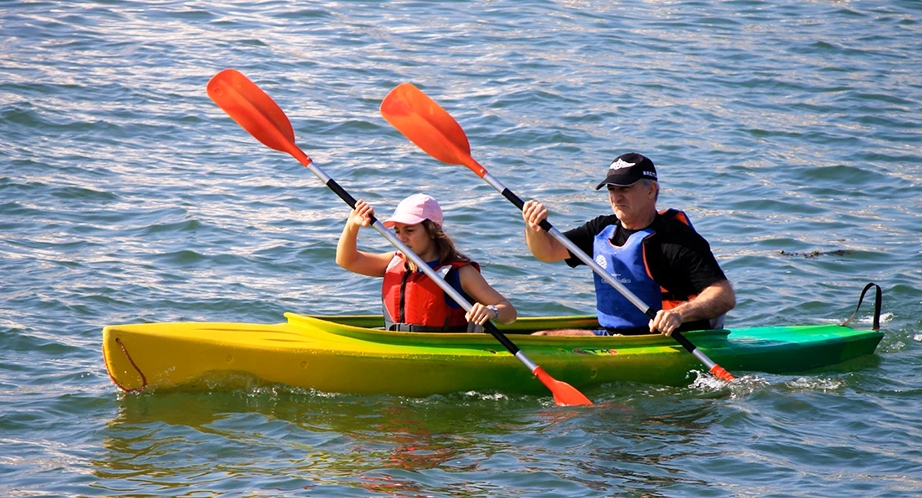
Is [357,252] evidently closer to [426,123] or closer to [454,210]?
[426,123]

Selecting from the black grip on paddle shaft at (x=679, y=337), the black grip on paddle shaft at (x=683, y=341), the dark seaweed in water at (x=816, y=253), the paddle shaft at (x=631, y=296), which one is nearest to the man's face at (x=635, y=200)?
the paddle shaft at (x=631, y=296)

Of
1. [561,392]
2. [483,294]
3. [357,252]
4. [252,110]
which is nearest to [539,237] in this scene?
[483,294]

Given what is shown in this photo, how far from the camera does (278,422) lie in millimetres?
5148

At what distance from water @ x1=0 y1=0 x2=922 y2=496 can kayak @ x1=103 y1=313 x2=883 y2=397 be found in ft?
0.32

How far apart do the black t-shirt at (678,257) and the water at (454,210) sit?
56 cm

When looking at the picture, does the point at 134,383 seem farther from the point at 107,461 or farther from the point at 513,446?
the point at 513,446

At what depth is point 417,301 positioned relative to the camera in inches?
219

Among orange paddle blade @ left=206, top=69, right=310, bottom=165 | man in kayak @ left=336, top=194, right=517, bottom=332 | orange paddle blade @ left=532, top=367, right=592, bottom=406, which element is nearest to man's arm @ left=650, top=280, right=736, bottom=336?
orange paddle blade @ left=532, top=367, right=592, bottom=406

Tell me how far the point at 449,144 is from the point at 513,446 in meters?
2.05

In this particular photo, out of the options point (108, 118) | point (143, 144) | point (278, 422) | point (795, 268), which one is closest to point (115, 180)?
point (143, 144)

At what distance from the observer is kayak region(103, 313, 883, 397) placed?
5273 mm

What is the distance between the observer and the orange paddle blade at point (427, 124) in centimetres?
629

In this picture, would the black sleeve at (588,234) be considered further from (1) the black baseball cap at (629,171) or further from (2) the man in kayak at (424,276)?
(2) the man in kayak at (424,276)

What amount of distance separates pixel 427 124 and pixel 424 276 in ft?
3.88
